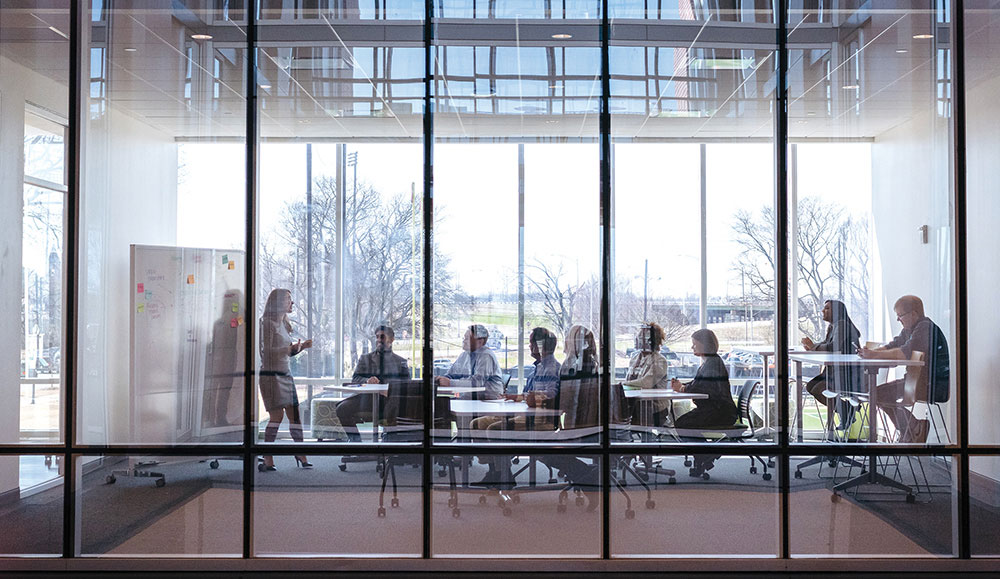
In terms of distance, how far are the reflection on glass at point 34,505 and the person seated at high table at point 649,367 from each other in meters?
3.87

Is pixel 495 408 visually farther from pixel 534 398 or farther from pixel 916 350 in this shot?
pixel 916 350

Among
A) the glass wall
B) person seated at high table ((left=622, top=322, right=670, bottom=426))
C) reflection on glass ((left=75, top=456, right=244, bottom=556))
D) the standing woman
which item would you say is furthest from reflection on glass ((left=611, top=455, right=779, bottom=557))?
reflection on glass ((left=75, top=456, right=244, bottom=556))

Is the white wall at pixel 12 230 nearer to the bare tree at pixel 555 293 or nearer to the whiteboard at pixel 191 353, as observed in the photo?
the whiteboard at pixel 191 353

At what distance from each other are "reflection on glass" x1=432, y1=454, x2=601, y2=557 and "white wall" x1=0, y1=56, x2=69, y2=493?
2902 millimetres

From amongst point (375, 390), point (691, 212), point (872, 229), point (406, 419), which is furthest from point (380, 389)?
point (872, 229)

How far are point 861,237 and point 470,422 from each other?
292 cm

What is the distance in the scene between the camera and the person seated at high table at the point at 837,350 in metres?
5.12

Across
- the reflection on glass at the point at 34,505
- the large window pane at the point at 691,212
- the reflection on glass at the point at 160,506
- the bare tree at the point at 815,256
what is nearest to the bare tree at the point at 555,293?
the large window pane at the point at 691,212

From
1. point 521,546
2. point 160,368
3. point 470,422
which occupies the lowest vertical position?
point 521,546

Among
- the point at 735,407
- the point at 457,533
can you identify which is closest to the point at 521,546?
the point at 457,533

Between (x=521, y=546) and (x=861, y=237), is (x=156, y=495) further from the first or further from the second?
(x=861, y=237)

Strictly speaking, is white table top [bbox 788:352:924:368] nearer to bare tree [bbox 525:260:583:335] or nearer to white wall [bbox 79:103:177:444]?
bare tree [bbox 525:260:583:335]

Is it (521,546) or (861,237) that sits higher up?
(861,237)

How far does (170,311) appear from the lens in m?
5.25
